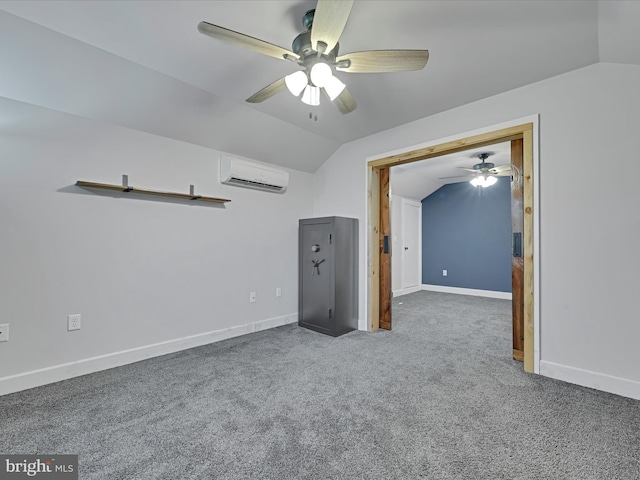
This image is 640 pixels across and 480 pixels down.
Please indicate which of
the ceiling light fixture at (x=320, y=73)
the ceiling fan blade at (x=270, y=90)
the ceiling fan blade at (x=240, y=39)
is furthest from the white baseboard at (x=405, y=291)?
the ceiling fan blade at (x=240, y=39)

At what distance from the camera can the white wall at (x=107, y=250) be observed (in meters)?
2.12

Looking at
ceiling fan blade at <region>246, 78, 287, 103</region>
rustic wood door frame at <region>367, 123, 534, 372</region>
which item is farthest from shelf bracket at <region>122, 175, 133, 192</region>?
rustic wood door frame at <region>367, 123, 534, 372</region>

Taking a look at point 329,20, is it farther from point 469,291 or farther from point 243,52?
point 469,291

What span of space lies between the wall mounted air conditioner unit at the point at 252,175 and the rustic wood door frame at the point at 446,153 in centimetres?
112

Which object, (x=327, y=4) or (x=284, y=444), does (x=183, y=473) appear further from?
(x=327, y=4)

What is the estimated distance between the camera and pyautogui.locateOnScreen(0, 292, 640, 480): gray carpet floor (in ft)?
4.52

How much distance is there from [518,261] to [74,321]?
12.5 ft

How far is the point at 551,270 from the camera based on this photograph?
2314 mm

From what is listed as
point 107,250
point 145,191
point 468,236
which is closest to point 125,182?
point 145,191

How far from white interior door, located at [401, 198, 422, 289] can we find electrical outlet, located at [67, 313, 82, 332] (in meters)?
5.35

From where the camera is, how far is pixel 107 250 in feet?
8.17

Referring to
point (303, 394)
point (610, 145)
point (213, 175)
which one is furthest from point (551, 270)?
point (213, 175)

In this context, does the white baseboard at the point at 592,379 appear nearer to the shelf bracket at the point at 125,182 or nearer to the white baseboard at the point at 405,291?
the white baseboard at the point at 405,291

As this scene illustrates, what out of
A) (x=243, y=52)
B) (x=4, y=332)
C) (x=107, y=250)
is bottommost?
(x=4, y=332)
